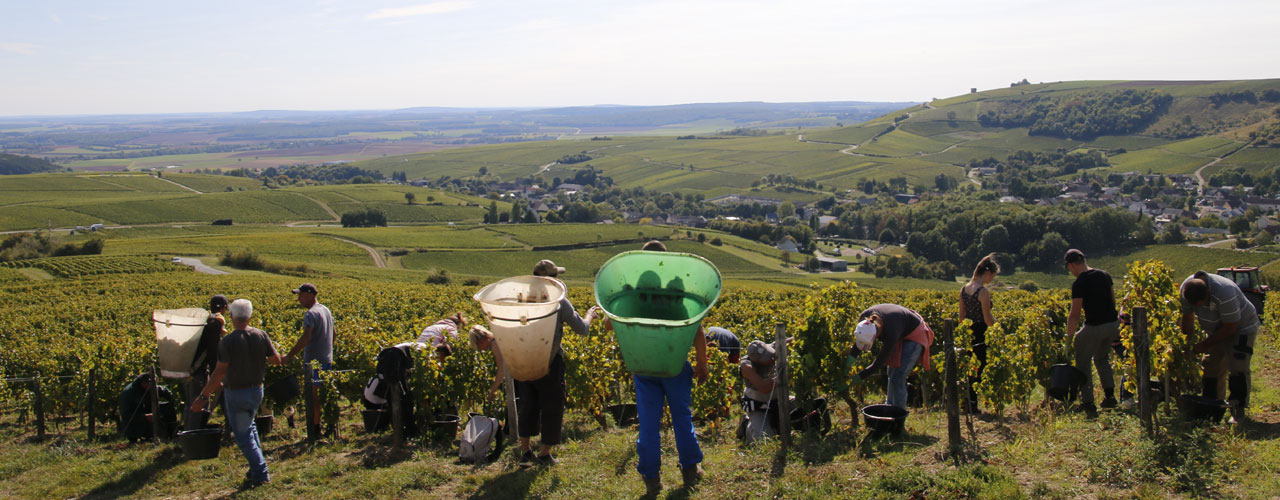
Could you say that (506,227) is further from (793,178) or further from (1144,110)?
(1144,110)

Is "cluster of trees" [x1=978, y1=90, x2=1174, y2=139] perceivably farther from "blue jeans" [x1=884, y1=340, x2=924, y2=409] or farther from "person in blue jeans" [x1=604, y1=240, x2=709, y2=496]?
"person in blue jeans" [x1=604, y1=240, x2=709, y2=496]

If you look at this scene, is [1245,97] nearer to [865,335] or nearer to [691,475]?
[865,335]

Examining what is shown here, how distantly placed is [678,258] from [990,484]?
2.83 meters

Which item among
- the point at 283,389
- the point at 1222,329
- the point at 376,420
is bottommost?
the point at 376,420

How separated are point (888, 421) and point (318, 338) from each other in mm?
6044

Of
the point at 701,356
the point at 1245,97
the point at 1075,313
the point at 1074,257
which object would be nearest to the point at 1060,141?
the point at 1245,97

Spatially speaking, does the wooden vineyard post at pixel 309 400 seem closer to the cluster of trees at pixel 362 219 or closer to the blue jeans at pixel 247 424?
the blue jeans at pixel 247 424

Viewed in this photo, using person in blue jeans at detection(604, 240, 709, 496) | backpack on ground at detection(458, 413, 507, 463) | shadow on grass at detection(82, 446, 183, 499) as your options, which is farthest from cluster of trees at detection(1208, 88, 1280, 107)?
shadow on grass at detection(82, 446, 183, 499)

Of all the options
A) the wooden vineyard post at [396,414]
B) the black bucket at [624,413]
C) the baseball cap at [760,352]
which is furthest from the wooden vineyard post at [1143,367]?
the wooden vineyard post at [396,414]

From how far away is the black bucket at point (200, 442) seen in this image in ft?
24.8

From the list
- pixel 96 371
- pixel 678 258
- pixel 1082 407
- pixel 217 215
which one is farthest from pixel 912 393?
pixel 217 215

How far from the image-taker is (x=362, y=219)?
105m

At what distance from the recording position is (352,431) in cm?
894

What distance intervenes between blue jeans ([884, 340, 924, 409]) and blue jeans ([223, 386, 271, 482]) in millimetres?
5916
